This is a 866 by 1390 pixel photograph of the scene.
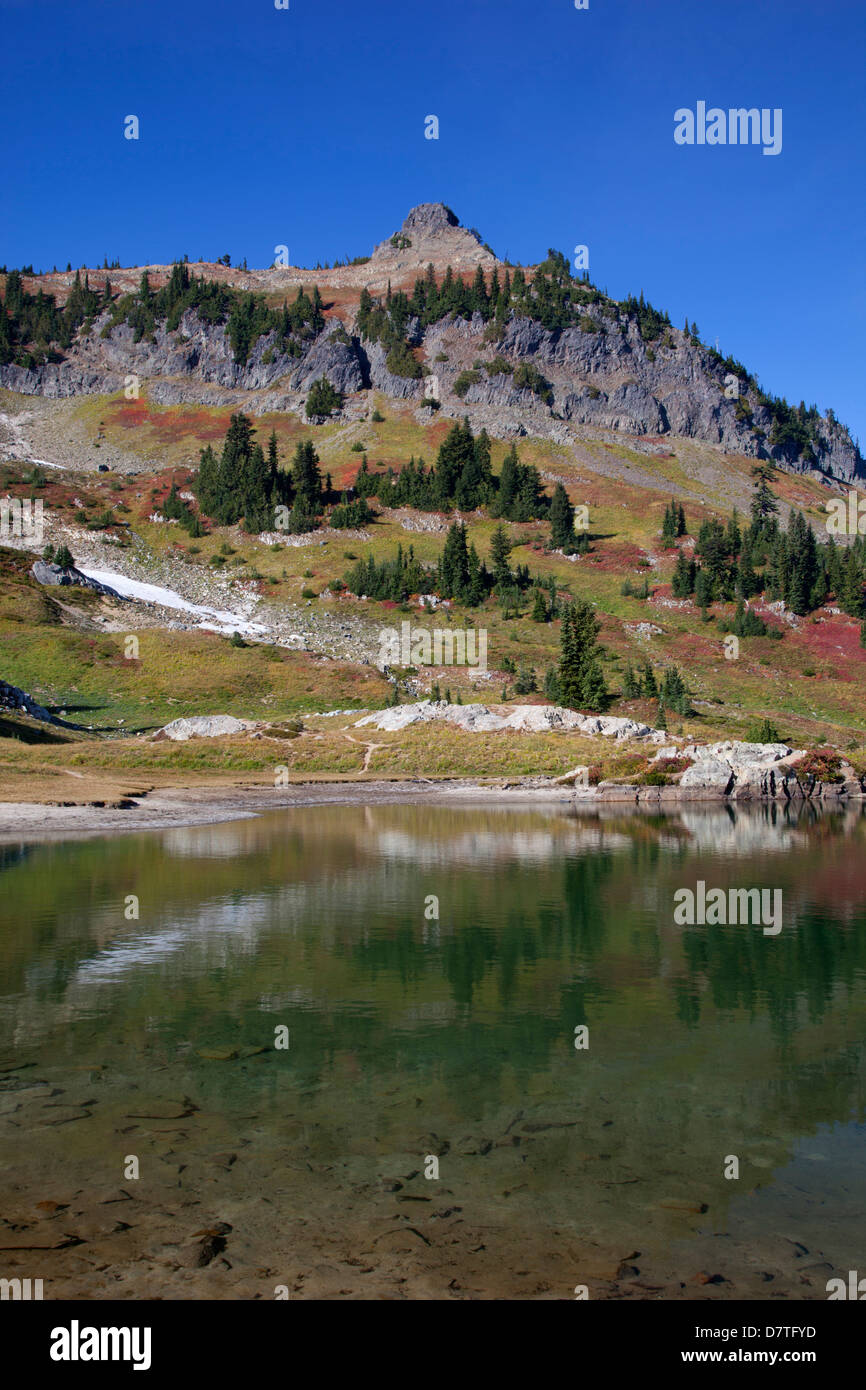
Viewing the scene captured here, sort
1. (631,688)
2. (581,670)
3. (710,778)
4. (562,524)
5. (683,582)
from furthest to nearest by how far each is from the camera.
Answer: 1. (562,524)
2. (683,582)
3. (631,688)
4. (581,670)
5. (710,778)

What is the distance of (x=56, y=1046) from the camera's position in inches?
523

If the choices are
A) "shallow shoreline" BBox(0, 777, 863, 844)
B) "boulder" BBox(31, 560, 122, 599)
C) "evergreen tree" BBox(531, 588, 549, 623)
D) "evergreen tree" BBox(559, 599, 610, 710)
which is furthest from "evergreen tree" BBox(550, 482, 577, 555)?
"shallow shoreline" BBox(0, 777, 863, 844)

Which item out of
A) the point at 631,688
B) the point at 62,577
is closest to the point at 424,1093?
the point at 631,688

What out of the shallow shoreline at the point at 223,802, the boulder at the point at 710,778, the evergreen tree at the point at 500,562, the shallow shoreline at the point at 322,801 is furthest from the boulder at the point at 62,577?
the boulder at the point at 710,778

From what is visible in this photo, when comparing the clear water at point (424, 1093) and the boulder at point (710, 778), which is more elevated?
the clear water at point (424, 1093)

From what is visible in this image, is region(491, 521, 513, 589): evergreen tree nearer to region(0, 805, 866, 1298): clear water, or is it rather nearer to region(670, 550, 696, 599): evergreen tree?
region(670, 550, 696, 599): evergreen tree

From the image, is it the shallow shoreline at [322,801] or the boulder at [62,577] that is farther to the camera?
the boulder at [62,577]

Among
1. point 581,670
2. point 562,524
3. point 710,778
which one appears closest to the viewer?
point 710,778

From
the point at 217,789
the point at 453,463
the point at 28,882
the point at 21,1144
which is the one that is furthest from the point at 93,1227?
the point at 453,463

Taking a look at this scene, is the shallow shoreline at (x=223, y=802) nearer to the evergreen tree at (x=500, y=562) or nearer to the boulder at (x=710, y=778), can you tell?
the boulder at (x=710, y=778)

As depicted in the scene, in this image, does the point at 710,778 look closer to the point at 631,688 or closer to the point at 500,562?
the point at 631,688

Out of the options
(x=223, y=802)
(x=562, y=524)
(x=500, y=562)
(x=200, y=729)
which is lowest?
(x=223, y=802)
